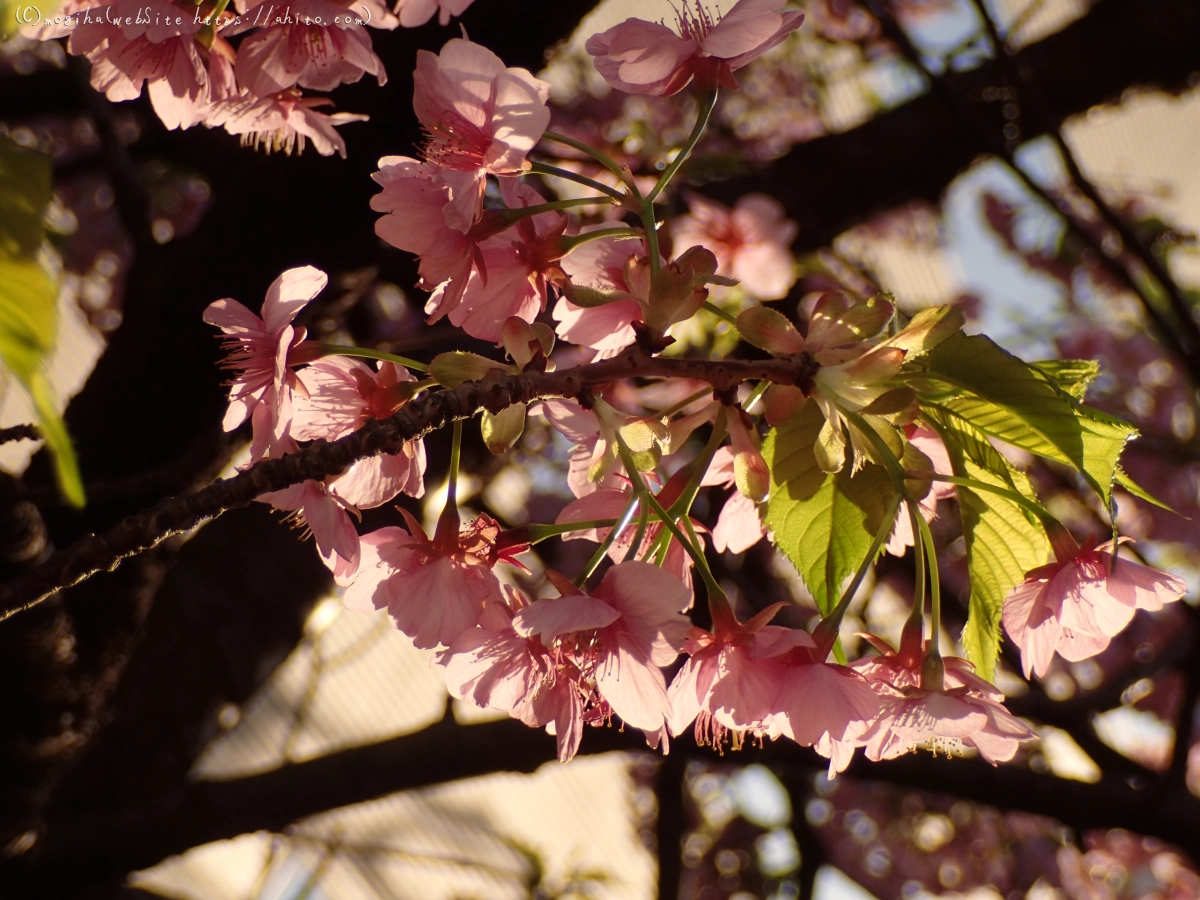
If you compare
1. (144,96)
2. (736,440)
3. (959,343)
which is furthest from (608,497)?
(144,96)

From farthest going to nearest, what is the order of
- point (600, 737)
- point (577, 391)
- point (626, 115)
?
point (626, 115)
point (600, 737)
point (577, 391)

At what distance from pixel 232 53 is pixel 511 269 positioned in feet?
1.17

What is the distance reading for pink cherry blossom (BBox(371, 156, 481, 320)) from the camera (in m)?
0.61

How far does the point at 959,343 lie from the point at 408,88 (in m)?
0.68

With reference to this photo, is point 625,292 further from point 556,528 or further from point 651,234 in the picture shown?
point 556,528

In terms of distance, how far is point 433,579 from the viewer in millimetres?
613

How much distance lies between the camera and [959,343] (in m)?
0.58

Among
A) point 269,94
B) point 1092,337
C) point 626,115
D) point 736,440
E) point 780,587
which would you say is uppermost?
point 269,94

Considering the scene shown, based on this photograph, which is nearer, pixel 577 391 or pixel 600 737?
pixel 577 391

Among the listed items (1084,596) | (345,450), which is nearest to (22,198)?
(345,450)

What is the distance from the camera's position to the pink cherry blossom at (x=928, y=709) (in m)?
0.59

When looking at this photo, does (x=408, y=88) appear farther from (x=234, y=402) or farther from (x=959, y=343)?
(x=959, y=343)

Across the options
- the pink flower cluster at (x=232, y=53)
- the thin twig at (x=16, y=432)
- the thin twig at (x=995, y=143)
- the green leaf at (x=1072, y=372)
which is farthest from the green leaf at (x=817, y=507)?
the thin twig at (x=995, y=143)

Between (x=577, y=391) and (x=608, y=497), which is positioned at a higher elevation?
(x=577, y=391)
